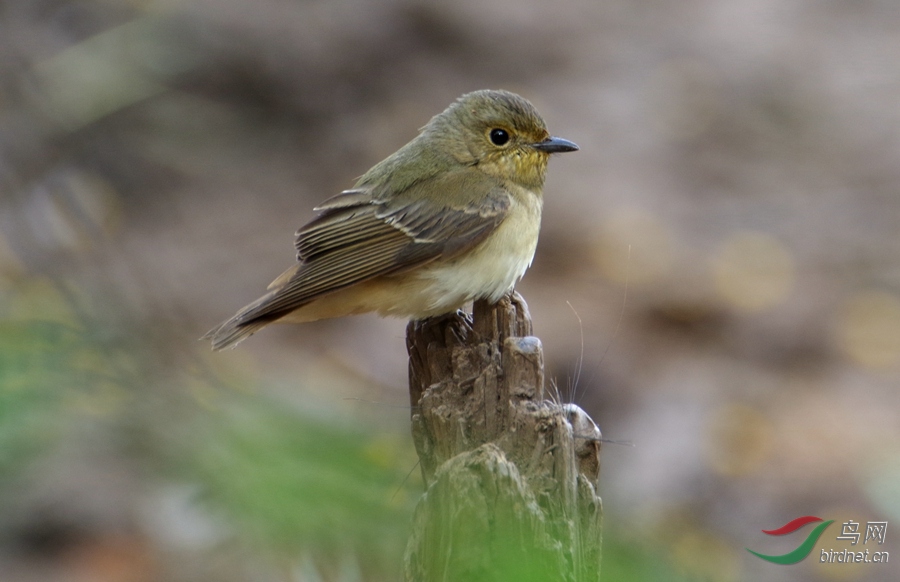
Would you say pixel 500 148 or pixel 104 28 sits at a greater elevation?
pixel 104 28

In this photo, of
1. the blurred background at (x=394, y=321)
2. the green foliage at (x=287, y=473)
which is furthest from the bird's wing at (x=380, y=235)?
the green foliage at (x=287, y=473)

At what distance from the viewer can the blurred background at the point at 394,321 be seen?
51.0 inches

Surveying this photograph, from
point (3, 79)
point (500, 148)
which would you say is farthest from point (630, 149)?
point (3, 79)

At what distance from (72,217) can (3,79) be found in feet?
1.91

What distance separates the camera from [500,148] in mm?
4281

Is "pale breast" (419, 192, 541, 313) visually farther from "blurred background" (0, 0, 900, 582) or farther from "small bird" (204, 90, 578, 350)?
"blurred background" (0, 0, 900, 582)

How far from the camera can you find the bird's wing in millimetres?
3812

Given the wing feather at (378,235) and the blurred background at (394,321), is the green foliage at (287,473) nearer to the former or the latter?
the blurred background at (394,321)

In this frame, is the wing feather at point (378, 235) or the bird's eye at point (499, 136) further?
the bird's eye at point (499, 136)

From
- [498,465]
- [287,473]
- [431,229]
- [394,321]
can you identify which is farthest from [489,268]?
[394,321]

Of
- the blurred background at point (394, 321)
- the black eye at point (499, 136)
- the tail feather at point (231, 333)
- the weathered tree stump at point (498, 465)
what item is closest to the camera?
the blurred background at point (394, 321)

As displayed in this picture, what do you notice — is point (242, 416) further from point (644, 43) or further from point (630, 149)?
point (644, 43)

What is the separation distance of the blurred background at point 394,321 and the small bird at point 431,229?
1.25 feet

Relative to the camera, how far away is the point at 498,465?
2.23 m
